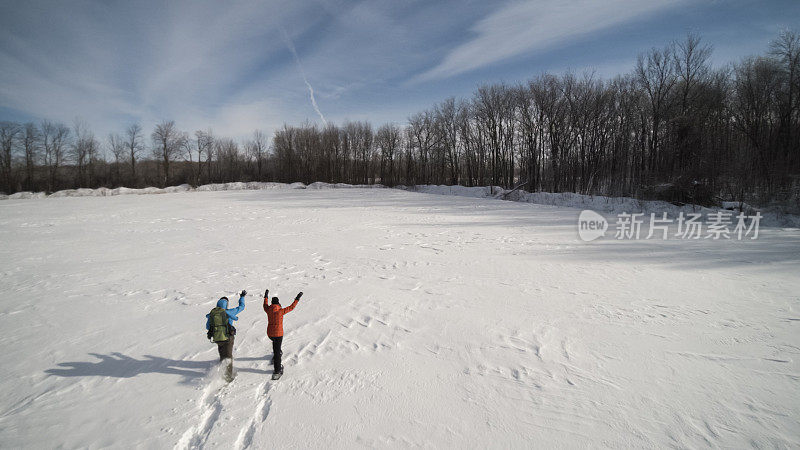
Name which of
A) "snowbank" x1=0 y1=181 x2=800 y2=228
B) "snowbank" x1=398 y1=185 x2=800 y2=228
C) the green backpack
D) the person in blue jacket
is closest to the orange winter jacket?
the person in blue jacket

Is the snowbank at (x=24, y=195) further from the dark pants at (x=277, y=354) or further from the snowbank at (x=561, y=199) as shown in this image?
the dark pants at (x=277, y=354)

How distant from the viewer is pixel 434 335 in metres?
4.18

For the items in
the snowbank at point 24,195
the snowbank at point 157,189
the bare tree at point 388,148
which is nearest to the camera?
the snowbank at point 24,195

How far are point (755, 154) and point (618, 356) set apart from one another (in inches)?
1001

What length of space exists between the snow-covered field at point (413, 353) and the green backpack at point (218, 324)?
560 mm

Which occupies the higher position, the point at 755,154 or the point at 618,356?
the point at 755,154

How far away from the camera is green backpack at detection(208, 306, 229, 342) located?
2.91 metres

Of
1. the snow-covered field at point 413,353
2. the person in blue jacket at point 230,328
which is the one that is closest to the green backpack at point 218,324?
the person in blue jacket at point 230,328

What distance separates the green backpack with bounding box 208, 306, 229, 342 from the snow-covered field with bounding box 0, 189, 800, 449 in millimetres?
560

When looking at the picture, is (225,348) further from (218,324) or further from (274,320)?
(274,320)

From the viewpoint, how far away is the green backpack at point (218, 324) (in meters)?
2.91

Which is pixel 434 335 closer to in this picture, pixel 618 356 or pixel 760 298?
pixel 618 356

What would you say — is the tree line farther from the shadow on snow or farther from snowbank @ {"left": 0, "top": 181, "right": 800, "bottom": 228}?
the shadow on snow

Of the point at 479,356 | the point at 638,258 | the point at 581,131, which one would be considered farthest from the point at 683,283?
the point at 581,131
